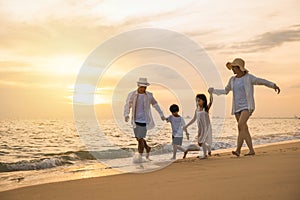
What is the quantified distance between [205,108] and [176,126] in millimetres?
1121

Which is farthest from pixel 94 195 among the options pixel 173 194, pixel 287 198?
pixel 287 198

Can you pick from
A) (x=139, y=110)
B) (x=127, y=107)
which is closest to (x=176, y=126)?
(x=139, y=110)

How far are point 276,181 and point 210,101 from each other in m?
4.91

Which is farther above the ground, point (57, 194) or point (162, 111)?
point (162, 111)

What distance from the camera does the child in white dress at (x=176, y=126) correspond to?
9.95 metres

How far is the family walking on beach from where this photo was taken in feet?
27.5

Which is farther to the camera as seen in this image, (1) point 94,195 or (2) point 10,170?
(2) point 10,170

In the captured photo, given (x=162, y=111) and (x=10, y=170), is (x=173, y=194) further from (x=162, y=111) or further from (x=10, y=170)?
(x=10, y=170)

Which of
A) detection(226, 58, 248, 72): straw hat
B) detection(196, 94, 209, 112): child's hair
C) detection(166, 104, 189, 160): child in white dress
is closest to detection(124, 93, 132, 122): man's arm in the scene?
detection(166, 104, 189, 160): child in white dress

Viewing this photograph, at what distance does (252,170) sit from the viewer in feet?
17.5

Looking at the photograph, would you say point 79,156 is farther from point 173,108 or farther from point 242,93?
point 242,93

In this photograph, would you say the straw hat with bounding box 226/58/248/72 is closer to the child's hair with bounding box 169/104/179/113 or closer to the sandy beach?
the child's hair with bounding box 169/104/179/113

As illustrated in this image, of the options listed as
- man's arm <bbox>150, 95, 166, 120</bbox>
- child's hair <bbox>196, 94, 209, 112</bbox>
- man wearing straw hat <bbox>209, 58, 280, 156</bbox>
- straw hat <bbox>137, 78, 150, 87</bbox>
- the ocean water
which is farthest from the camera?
man's arm <bbox>150, 95, 166, 120</bbox>

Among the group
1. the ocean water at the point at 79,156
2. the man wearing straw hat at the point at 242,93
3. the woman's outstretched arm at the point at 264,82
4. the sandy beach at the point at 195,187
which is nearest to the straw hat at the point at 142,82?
the ocean water at the point at 79,156
